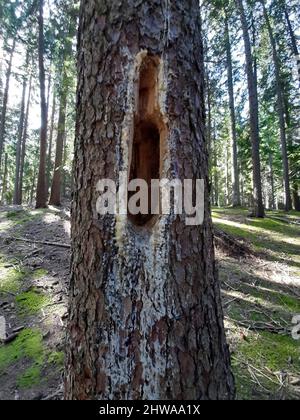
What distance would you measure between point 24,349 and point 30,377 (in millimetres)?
551

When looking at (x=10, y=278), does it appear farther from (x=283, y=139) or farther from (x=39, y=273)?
(x=283, y=139)

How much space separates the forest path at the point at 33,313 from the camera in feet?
9.86

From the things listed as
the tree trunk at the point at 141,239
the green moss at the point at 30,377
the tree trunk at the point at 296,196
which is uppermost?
the tree trunk at the point at 296,196

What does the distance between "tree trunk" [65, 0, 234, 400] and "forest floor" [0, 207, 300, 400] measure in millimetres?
1152

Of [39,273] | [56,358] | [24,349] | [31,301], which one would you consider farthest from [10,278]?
[56,358]

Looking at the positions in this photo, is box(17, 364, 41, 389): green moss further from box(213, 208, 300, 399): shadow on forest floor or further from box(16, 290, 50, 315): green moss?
box(213, 208, 300, 399): shadow on forest floor

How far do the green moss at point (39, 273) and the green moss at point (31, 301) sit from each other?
1.54ft

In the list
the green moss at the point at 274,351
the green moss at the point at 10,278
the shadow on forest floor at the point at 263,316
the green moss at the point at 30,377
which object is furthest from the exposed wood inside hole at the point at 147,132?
the green moss at the point at 10,278

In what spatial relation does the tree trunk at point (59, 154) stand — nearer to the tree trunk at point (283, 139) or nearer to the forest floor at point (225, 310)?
the forest floor at point (225, 310)

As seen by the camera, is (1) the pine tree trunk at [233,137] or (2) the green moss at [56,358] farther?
(1) the pine tree trunk at [233,137]

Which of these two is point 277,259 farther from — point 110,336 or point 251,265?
point 110,336

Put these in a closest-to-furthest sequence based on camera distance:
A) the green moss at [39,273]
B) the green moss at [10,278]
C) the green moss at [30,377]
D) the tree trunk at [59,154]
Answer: the green moss at [30,377], the green moss at [10,278], the green moss at [39,273], the tree trunk at [59,154]

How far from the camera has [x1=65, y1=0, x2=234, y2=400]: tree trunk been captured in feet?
5.75

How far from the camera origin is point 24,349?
11.6ft
